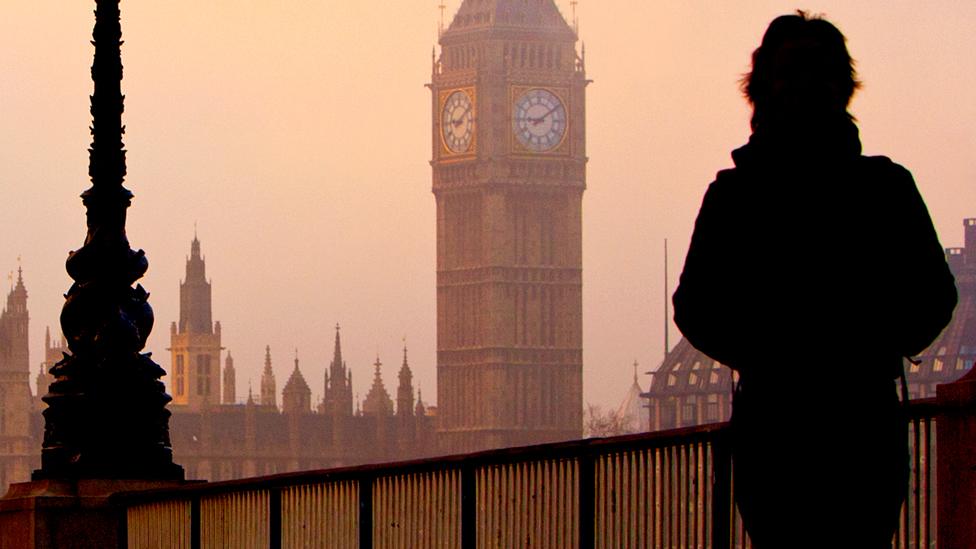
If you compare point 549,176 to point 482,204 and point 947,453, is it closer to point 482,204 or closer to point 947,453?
point 482,204

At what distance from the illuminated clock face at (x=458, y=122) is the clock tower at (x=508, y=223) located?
0.06m

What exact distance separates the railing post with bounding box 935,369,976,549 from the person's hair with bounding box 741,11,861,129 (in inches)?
55.5

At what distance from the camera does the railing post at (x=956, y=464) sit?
21.2 feet

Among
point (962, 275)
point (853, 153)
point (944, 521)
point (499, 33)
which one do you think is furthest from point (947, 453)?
point (962, 275)

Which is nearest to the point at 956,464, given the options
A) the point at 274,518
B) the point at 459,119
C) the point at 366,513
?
the point at 366,513

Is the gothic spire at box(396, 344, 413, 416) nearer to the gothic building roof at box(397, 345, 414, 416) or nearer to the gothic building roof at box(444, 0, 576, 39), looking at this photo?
the gothic building roof at box(397, 345, 414, 416)

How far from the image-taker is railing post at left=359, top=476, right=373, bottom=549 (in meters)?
9.13

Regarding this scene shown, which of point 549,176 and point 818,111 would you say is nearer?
point 818,111

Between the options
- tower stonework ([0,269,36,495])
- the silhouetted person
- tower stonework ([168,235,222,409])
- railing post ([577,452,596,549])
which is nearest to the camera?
the silhouetted person

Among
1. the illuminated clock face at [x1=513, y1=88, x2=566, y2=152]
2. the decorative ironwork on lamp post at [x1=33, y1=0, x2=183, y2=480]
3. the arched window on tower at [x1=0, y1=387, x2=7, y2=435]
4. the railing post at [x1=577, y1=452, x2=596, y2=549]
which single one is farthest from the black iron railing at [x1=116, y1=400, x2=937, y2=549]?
the arched window on tower at [x1=0, y1=387, x2=7, y2=435]

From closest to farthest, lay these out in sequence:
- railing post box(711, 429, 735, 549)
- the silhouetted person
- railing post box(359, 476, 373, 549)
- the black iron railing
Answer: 1. the silhouetted person
2. railing post box(711, 429, 735, 549)
3. the black iron railing
4. railing post box(359, 476, 373, 549)

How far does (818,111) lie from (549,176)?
122 meters

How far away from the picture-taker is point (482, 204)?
417 feet

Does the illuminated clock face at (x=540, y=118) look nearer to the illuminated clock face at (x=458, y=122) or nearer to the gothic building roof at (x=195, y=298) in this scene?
the illuminated clock face at (x=458, y=122)
